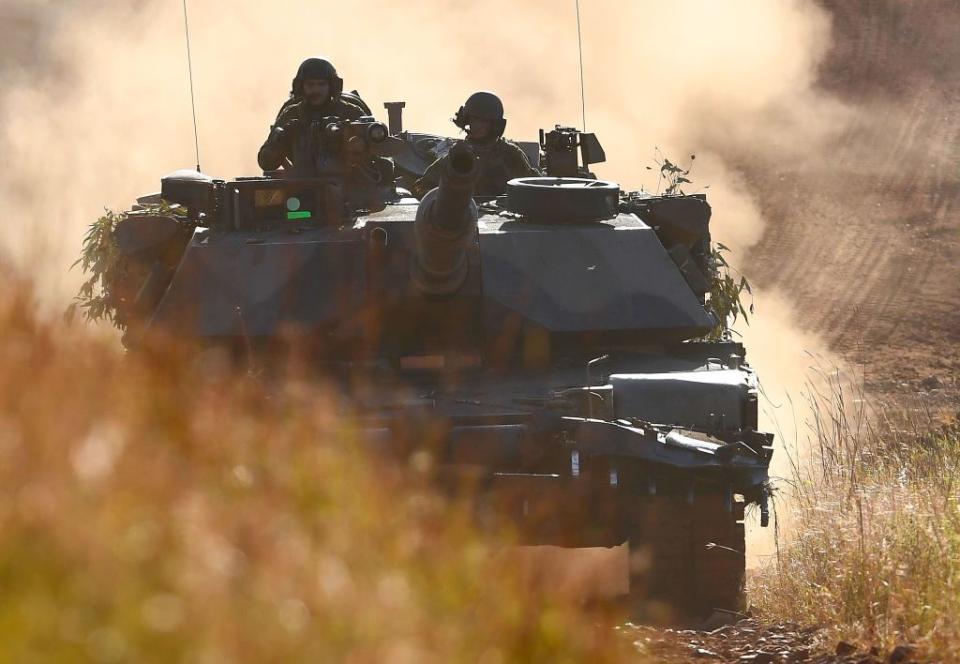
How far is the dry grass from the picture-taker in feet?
19.0

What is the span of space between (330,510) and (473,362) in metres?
4.21

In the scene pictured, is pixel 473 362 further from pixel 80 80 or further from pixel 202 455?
pixel 80 80

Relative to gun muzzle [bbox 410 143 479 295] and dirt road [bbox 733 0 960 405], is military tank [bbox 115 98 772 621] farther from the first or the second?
dirt road [bbox 733 0 960 405]

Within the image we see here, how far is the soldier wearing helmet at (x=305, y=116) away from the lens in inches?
400

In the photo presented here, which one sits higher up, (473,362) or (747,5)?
(747,5)

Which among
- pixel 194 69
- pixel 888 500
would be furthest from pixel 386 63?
pixel 888 500

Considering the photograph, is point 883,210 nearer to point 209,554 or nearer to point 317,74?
point 317,74

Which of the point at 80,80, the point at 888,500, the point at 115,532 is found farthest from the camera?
the point at 80,80

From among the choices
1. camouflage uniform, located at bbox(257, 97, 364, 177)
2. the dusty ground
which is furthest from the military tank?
the dusty ground

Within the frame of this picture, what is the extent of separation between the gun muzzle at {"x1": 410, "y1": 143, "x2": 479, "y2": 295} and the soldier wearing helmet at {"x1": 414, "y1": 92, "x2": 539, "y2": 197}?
7.24 feet

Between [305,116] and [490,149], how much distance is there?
50.9 inches

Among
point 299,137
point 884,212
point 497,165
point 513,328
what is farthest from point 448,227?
point 884,212

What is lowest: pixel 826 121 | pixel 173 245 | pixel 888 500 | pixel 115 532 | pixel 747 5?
pixel 888 500

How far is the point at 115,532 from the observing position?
10.7 ft
